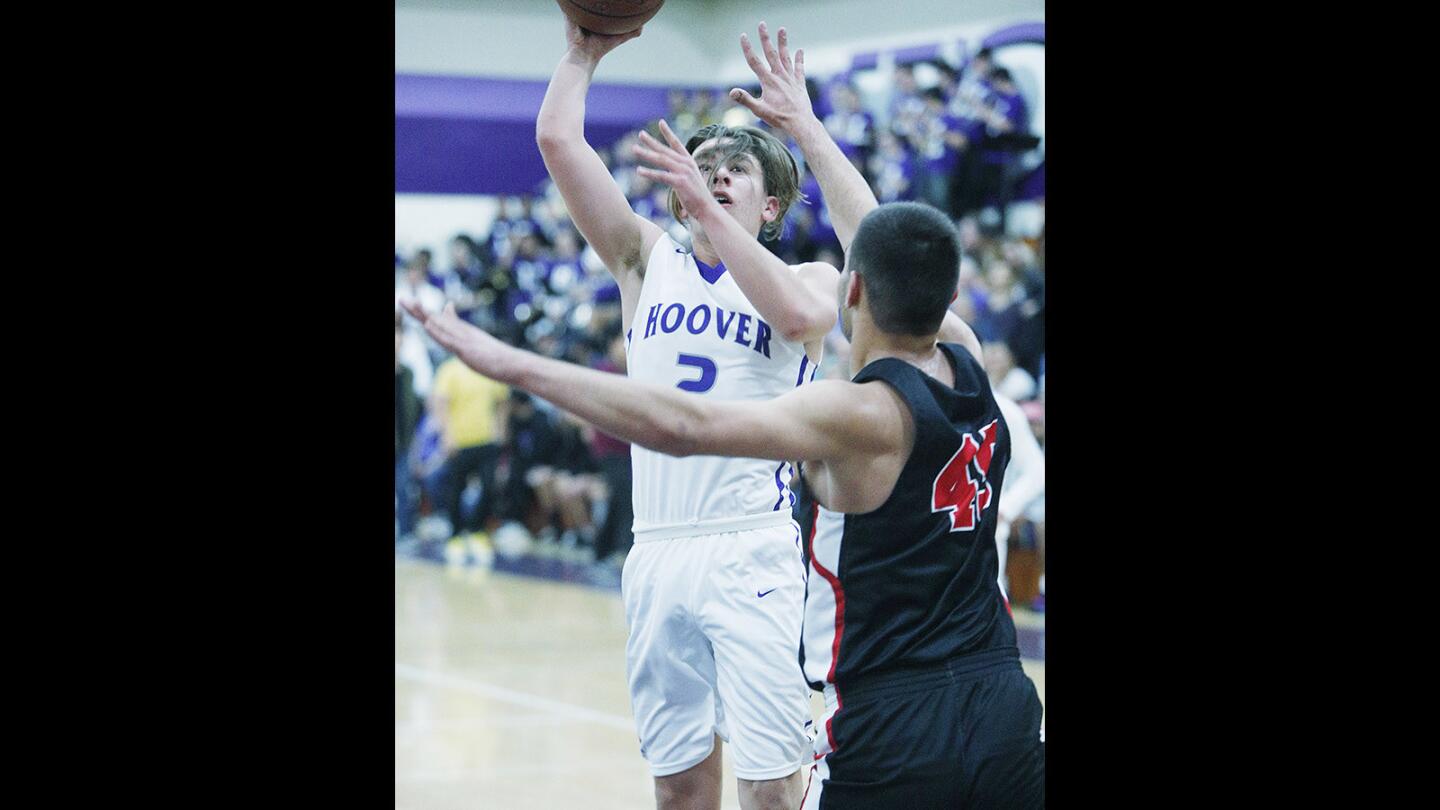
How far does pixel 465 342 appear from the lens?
288 centimetres

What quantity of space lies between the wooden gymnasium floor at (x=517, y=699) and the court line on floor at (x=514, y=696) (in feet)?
0.04

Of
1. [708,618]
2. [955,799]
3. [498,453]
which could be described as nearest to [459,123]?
[498,453]

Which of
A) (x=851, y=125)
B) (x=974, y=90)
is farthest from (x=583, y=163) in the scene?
(x=851, y=125)

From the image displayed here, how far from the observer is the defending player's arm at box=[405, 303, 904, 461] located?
2873mm

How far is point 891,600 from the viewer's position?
3475 mm

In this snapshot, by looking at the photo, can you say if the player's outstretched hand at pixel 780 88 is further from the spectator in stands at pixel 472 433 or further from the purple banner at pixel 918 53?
the spectator in stands at pixel 472 433

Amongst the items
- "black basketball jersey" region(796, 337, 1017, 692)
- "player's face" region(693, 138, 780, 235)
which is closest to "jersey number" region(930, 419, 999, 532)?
"black basketball jersey" region(796, 337, 1017, 692)

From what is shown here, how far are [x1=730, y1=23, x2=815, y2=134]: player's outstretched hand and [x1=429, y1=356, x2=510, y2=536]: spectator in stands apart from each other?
1251 cm

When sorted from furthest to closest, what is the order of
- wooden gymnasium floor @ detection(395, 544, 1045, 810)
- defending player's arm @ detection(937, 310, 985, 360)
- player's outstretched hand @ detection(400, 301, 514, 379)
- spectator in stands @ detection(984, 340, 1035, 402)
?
spectator in stands @ detection(984, 340, 1035, 402)
wooden gymnasium floor @ detection(395, 544, 1045, 810)
defending player's arm @ detection(937, 310, 985, 360)
player's outstretched hand @ detection(400, 301, 514, 379)

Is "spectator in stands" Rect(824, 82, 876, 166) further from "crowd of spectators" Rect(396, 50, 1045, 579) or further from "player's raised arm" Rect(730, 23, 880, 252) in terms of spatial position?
"player's raised arm" Rect(730, 23, 880, 252)

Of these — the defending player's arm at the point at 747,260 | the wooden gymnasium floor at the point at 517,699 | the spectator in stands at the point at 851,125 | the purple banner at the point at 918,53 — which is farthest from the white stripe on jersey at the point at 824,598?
the purple banner at the point at 918,53

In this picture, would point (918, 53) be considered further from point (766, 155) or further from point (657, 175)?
point (657, 175)
